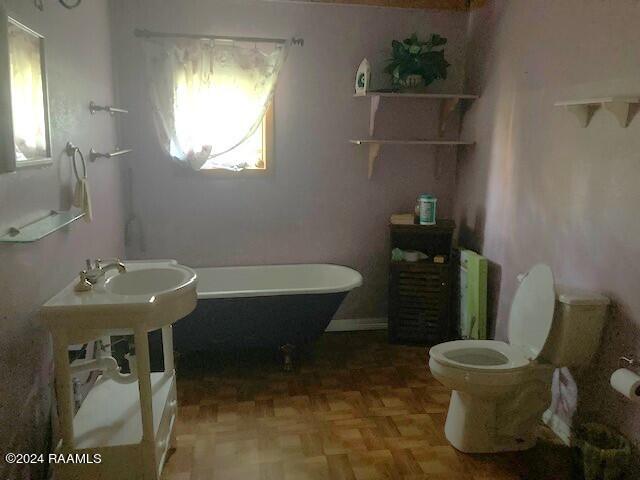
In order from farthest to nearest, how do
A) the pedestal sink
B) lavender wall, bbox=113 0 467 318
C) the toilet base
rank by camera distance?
lavender wall, bbox=113 0 467 318
the toilet base
the pedestal sink

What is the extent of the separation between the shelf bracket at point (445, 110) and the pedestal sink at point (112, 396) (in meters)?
2.21

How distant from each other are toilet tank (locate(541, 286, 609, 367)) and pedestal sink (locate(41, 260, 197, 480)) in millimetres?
1524

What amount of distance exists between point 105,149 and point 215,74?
838 mm

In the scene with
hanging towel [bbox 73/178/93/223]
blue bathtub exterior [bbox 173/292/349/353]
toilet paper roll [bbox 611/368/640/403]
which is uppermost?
hanging towel [bbox 73/178/93/223]

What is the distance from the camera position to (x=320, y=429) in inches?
99.2

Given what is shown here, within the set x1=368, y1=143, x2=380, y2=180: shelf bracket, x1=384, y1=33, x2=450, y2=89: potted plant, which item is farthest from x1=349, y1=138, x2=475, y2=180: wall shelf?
x1=384, y1=33, x2=450, y2=89: potted plant

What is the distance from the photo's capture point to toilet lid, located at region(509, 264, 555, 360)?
2.28 m

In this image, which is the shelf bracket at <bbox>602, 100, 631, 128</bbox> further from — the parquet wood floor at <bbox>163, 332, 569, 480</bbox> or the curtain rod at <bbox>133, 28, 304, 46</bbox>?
the curtain rod at <bbox>133, 28, 304, 46</bbox>

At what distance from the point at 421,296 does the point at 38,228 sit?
239 cm

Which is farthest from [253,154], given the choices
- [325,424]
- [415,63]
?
[325,424]

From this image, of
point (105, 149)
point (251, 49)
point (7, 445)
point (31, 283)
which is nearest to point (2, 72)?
point (31, 283)

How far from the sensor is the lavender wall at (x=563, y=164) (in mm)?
2064

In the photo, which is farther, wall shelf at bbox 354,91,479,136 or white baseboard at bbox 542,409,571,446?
wall shelf at bbox 354,91,479,136

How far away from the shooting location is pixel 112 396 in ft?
7.01
